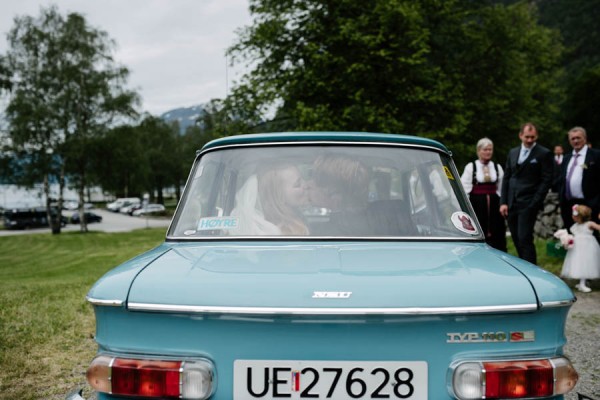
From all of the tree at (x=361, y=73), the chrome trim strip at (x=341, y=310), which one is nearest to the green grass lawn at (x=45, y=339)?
the chrome trim strip at (x=341, y=310)

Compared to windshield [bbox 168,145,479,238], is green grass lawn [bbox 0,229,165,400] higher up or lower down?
lower down

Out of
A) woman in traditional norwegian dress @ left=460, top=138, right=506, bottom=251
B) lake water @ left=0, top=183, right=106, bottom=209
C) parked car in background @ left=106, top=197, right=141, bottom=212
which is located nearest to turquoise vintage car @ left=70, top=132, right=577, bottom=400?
woman in traditional norwegian dress @ left=460, top=138, right=506, bottom=251

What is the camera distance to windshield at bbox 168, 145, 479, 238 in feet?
9.84

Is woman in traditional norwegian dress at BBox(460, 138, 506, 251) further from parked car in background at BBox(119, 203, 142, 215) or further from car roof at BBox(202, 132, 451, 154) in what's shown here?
parked car in background at BBox(119, 203, 142, 215)

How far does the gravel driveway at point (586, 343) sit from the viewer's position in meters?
4.42

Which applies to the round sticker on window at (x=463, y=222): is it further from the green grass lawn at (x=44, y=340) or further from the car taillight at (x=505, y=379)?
the green grass lawn at (x=44, y=340)

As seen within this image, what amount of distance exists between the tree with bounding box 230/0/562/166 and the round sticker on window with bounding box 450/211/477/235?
835 inches

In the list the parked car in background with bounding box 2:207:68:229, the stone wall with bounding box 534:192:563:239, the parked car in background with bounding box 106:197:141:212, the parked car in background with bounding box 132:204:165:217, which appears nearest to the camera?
the stone wall with bounding box 534:192:563:239

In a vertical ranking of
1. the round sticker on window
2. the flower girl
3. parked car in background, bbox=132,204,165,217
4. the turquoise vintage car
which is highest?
the round sticker on window

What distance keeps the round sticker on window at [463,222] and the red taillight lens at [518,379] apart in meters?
1.07

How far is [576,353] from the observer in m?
5.38

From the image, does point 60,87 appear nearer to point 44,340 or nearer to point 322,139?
point 44,340

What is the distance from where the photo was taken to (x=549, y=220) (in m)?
15.9

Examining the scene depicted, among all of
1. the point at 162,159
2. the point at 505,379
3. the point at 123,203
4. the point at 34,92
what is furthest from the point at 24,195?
the point at 505,379
